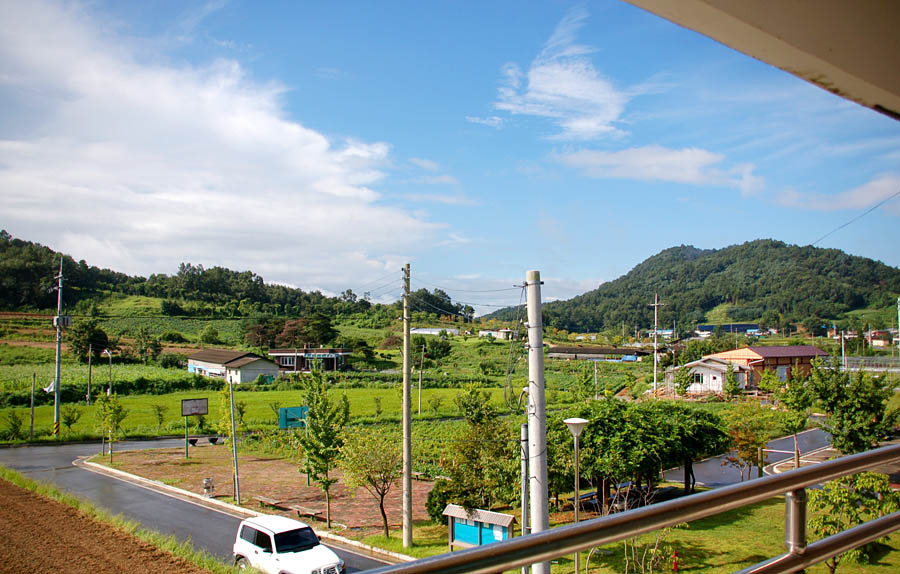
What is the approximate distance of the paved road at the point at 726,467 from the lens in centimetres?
2038

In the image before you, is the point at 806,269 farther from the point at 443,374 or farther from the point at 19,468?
the point at 19,468

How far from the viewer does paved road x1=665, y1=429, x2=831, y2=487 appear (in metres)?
20.4

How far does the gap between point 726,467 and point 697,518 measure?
958 inches

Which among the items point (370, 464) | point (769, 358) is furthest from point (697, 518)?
point (769, 358)

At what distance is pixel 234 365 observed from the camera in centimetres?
5131

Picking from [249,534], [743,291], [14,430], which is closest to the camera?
[249,534]

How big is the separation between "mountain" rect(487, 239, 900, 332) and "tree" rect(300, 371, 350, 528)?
6538 cm

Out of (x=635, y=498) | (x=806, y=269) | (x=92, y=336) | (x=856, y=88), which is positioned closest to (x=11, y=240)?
(x=92, y=336)

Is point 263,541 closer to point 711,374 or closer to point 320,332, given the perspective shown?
point 711,374

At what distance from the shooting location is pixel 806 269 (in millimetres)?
109312

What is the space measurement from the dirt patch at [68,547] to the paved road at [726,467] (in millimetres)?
15888

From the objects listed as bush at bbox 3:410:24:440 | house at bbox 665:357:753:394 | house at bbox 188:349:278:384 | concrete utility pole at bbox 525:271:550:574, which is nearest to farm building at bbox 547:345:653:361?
house at bbox 665:357:753:394

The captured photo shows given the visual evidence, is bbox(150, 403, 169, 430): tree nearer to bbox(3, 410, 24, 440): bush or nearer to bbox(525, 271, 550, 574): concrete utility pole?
bbox(3, 410, 24, 440): bush

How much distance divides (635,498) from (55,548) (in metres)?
13.1
